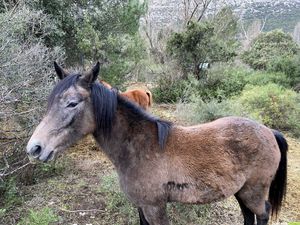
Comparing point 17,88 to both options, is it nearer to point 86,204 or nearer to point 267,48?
point 86,204

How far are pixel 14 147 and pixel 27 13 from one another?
1815mm

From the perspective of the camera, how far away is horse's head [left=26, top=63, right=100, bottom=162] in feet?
7.18

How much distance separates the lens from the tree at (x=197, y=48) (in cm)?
877

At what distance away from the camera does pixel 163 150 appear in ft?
8.29

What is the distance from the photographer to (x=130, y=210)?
3.53m

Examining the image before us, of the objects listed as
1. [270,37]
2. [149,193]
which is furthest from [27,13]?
[270,37]

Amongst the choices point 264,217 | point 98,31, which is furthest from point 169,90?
point 264,217

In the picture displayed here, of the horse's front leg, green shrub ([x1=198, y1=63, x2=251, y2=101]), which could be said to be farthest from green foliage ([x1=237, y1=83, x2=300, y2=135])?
the horse's front leg

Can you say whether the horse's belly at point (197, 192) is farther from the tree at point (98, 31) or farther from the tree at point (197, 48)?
the tree at point (197, 48)

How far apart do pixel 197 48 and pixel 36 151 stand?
290 inches

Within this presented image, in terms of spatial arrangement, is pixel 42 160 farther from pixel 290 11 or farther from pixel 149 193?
pixel 290 11

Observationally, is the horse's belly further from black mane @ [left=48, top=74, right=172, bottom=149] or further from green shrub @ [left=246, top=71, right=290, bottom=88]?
green shrub @ [left=246, top=71, right=290, bottom=88]

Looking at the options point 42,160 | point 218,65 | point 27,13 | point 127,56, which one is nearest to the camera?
point 42,160

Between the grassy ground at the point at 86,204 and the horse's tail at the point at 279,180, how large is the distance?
778 millimetres
